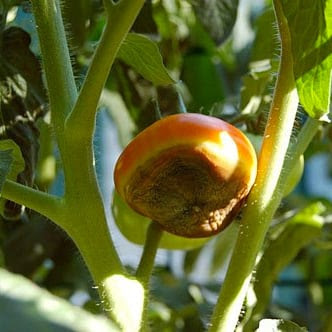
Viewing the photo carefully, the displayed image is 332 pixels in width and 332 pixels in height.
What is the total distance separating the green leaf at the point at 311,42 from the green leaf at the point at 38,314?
0.29m

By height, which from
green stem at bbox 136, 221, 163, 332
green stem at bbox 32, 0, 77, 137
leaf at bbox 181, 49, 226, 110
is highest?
green stem at bbox 32, 0, 77, 137

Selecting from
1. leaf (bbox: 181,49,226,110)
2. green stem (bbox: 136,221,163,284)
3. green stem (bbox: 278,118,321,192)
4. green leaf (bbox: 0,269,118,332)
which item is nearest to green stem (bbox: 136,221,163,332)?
green stem (bbox: 136,221,163,284)

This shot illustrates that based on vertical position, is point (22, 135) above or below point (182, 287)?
above

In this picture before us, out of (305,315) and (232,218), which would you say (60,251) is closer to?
(305,315)

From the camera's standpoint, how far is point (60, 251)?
3.59 ft

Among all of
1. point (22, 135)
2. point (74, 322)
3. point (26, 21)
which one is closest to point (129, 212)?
point (22, 135)

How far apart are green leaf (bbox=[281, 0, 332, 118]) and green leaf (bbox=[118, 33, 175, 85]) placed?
145mm

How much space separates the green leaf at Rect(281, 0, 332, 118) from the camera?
555mm

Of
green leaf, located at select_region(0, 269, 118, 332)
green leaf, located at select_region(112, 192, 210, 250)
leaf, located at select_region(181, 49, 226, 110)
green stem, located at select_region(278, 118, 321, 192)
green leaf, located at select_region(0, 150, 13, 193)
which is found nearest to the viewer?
green leaf, located at select_region(0, 269, 118, 332)

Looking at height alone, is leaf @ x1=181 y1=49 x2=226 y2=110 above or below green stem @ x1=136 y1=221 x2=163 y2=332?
below

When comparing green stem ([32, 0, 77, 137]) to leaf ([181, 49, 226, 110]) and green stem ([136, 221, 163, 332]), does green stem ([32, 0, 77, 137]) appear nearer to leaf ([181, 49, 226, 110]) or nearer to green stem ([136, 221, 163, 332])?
green stem ([136, 221, 163, 332])

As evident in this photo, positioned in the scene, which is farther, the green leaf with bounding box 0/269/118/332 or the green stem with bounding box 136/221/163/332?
the green stem with bounding box 136/221/163/332

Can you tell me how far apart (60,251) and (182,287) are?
172mm

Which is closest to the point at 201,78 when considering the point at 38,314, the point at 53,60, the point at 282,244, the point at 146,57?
the point at 282,244
